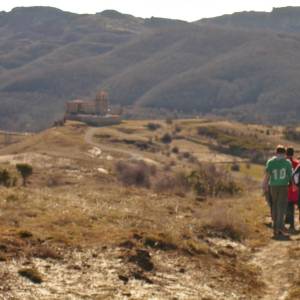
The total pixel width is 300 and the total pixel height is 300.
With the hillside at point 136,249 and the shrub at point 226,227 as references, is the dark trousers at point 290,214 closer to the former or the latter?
the hillside at point 136,249

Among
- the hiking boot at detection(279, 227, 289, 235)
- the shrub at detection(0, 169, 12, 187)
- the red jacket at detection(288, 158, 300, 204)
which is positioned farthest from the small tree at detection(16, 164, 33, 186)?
the hiking boot at detection(279, 227, 289, 235)

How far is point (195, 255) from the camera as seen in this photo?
1265cm

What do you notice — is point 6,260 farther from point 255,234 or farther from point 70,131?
point 70,131

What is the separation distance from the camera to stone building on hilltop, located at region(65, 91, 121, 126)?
454 ft

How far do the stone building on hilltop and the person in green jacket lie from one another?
120 metres

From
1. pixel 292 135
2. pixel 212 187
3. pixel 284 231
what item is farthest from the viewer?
pixel 292 135

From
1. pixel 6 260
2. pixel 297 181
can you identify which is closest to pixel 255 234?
pixel 297 181

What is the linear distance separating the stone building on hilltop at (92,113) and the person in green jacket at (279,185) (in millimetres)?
119807

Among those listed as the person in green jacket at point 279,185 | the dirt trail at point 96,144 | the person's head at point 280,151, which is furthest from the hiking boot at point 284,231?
the dirt trail at point 96,144

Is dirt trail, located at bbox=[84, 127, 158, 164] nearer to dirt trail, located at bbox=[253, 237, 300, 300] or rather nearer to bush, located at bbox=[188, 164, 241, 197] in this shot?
bush, located at bbox=[188, 164, 241, 197]

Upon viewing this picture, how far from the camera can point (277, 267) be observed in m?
12.3

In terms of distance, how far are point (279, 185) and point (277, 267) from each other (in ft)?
12.7

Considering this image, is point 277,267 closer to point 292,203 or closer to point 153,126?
point 292,203

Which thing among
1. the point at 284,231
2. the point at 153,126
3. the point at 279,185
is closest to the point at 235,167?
the point at 153,126
